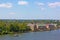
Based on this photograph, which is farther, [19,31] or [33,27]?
[33,27]

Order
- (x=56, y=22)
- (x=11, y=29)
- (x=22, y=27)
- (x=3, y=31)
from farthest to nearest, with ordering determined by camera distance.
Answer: (x=56, y=22) → (x=22, y=27) → (x=11, y=29) → (x=3, y=31)

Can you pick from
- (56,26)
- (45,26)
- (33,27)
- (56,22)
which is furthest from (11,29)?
(56,22)

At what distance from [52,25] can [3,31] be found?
26.7ft

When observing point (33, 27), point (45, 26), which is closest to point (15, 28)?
point (33, 27)

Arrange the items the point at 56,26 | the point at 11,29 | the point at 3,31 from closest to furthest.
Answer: the point at 3,31, the point at 11,29, the point at 56,26

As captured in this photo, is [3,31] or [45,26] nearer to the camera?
[3,31]

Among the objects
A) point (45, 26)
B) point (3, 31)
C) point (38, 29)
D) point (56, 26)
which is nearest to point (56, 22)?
point (56, 26)

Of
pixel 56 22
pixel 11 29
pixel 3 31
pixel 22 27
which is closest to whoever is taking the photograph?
pixel 3 31

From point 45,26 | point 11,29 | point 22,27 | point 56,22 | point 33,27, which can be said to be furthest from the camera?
point 56,22

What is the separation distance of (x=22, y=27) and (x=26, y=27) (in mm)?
767

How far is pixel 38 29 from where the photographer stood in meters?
19.0

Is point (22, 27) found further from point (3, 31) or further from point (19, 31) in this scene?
point (3, 31)

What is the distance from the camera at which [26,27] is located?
17344 mm

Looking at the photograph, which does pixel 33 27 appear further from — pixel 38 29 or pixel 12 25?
pixel 12 25
